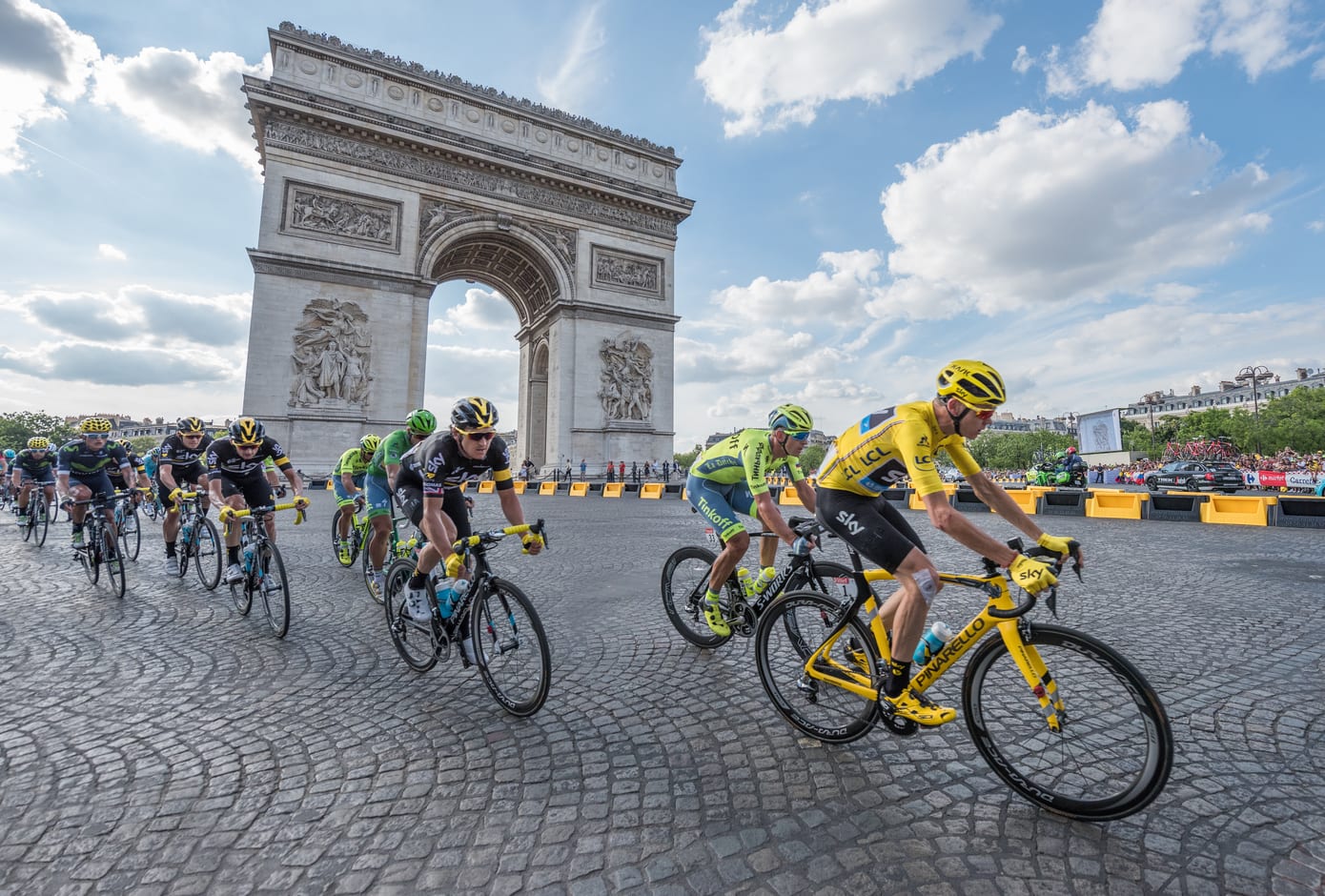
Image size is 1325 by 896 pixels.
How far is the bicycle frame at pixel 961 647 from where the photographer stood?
7.45 ft

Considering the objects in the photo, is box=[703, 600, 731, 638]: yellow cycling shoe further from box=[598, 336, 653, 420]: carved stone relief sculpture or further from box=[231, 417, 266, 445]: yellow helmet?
box=[598, 336, 653, 420]: carved stone relief sculpture

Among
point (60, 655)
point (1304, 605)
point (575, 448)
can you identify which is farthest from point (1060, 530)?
point (575, 448)

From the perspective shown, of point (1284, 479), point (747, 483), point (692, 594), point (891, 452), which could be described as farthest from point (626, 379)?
point (1284, 479)

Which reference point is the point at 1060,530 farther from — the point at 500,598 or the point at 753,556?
the point at 500,598

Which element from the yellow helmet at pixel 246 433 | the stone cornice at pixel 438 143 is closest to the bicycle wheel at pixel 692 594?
the yellow helmet at pixel 246 433

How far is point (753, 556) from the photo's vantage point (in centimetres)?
753

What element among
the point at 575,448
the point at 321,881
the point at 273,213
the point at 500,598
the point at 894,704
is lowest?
the point at 321,881

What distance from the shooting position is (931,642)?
257 cm

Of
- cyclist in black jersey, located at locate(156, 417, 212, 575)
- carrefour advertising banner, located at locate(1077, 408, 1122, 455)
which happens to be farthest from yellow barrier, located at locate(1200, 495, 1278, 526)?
carrefour advertising banner, located at locate(1077, 408, 1122, 455)

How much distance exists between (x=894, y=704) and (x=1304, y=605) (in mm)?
5091

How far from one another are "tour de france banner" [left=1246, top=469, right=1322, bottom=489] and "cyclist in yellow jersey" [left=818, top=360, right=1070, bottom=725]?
26837 mm

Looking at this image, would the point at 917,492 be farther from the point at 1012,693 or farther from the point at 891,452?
the point at 1012,693

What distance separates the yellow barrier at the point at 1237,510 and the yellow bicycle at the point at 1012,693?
12.8m

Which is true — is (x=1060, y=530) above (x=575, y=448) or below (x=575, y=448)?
below
